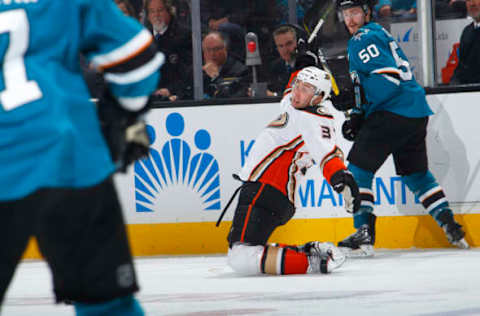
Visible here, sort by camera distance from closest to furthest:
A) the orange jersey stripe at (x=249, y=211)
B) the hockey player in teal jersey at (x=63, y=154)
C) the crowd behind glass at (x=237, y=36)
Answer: the hockey player in teal jersey at (x=63, y=154)
the orange jersey stripe at (x=249, y=211)
the crowd behind glass at (x=237, y=36)

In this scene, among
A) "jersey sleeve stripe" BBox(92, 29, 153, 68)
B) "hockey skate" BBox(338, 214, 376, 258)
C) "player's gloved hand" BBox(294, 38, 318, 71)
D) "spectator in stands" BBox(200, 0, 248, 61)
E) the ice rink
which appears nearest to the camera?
"jersey sleeve stripe" BBox(92, 29, 153, 68)

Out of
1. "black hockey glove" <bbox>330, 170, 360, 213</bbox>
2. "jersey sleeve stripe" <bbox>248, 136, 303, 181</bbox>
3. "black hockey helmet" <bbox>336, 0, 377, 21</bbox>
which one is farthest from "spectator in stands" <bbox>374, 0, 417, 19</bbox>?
"black hockey glove" <bbox>330, 170, 360, 213</bbox>

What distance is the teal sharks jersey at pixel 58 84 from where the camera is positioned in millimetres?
1771

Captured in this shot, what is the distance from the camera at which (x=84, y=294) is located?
179 centimetres

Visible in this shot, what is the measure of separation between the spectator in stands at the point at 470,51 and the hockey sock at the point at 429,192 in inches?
30.4

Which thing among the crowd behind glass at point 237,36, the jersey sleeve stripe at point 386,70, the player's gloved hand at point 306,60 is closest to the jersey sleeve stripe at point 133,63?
the player's gloved hand at point 306,60

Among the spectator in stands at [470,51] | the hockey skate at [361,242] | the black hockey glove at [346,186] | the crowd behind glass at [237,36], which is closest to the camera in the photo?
the black hockey glove at [346,186]

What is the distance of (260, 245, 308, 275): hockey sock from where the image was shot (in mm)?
4586

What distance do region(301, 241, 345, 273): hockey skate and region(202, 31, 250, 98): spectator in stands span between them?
1877mm

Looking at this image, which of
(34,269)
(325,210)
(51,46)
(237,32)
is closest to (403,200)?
(325,210)

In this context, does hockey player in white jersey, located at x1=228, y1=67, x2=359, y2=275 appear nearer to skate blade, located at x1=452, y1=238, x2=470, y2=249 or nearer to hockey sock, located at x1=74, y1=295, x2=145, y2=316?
skate blade, located at x1=452, y1=238, x2=470, y2=249

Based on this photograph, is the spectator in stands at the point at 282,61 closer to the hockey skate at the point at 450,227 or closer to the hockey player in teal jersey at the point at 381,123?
the hockey player in teal jersey at the point at 381,123

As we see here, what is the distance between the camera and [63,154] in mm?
1774

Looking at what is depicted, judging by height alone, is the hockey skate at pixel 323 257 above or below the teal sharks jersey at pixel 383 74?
below
